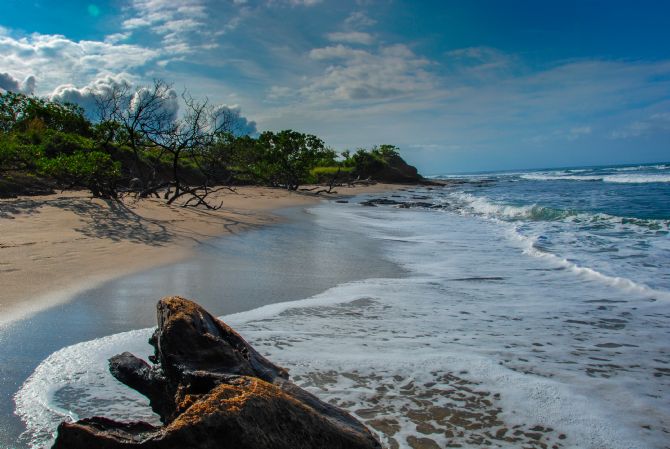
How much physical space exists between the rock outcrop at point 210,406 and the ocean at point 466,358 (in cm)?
63

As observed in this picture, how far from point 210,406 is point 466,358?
2.73 metres

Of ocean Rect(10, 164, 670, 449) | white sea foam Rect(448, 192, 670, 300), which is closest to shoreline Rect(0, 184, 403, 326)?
ocean Rect(10, 164, 670, 449)

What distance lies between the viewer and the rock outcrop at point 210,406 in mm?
1785

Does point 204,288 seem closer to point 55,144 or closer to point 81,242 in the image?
point 81,242

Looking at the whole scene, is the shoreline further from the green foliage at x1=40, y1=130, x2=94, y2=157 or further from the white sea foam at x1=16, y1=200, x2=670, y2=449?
the green foliage at x1=40, y1=130, x2=94, y2=157

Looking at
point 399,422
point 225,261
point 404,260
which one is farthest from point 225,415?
point 404,260

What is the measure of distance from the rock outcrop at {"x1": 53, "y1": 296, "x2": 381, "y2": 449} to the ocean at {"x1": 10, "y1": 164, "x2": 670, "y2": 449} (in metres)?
0.63

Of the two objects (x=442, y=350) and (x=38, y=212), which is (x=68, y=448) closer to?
(x=442, y=350)

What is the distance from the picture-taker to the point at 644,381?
11.7 ft

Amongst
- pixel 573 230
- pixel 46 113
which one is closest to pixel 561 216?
pixel 573 230

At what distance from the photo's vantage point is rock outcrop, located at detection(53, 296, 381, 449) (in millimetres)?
1785

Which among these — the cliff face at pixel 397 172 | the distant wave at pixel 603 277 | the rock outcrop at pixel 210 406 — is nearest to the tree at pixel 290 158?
the cliff face at pixel 397 172

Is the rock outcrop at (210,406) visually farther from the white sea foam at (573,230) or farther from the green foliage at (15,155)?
the green foliage at (15,155)

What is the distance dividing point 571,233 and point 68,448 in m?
13.7
